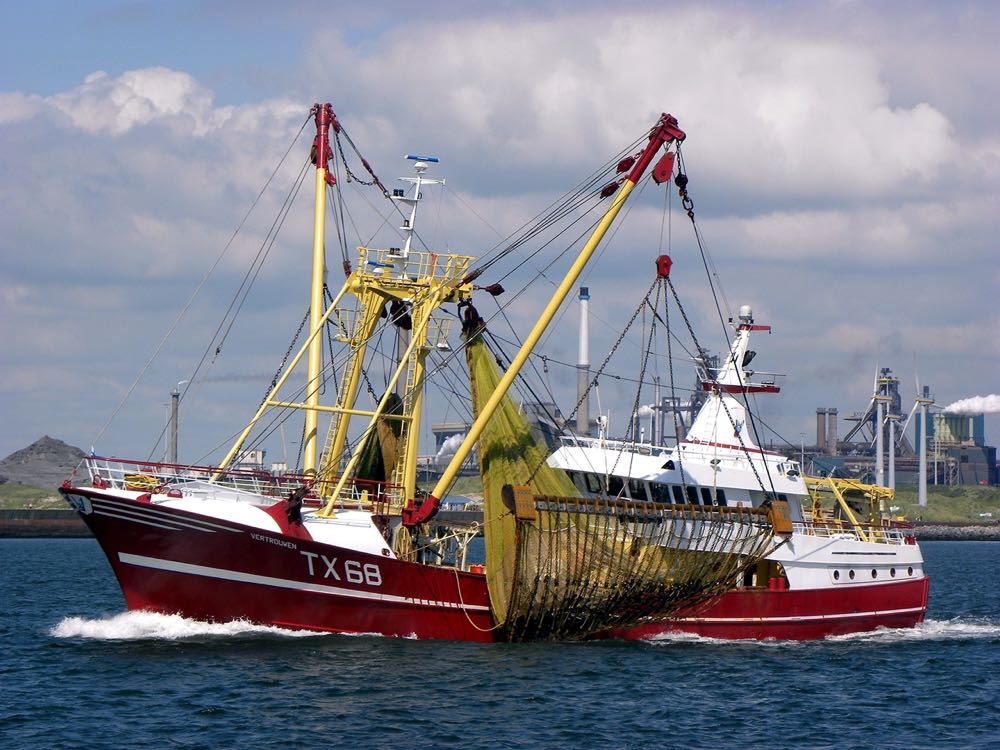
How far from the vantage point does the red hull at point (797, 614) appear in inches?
1626

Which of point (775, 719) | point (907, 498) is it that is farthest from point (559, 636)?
point (907, 498)

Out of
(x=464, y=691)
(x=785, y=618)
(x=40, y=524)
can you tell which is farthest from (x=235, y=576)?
(x=40, y=524)

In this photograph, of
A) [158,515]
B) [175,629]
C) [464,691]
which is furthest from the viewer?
[175,629]

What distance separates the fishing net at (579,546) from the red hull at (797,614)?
4.74 feet

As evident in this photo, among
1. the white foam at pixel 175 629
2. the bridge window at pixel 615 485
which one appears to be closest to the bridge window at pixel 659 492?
the bridge window at pixel 615 485

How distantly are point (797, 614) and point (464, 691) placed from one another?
51.8 ft

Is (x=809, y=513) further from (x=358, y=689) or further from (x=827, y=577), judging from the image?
(x=358, y=689)

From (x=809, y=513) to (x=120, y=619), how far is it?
80.3 feet

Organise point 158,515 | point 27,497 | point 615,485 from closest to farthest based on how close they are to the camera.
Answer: point 158,515 < point 615,485 < point 27,497

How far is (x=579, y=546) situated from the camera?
121 ft

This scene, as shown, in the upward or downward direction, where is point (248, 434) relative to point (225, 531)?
upward

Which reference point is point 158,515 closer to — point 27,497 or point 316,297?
point 316,297

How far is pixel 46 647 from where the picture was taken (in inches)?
1446

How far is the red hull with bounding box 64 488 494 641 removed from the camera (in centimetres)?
3409
